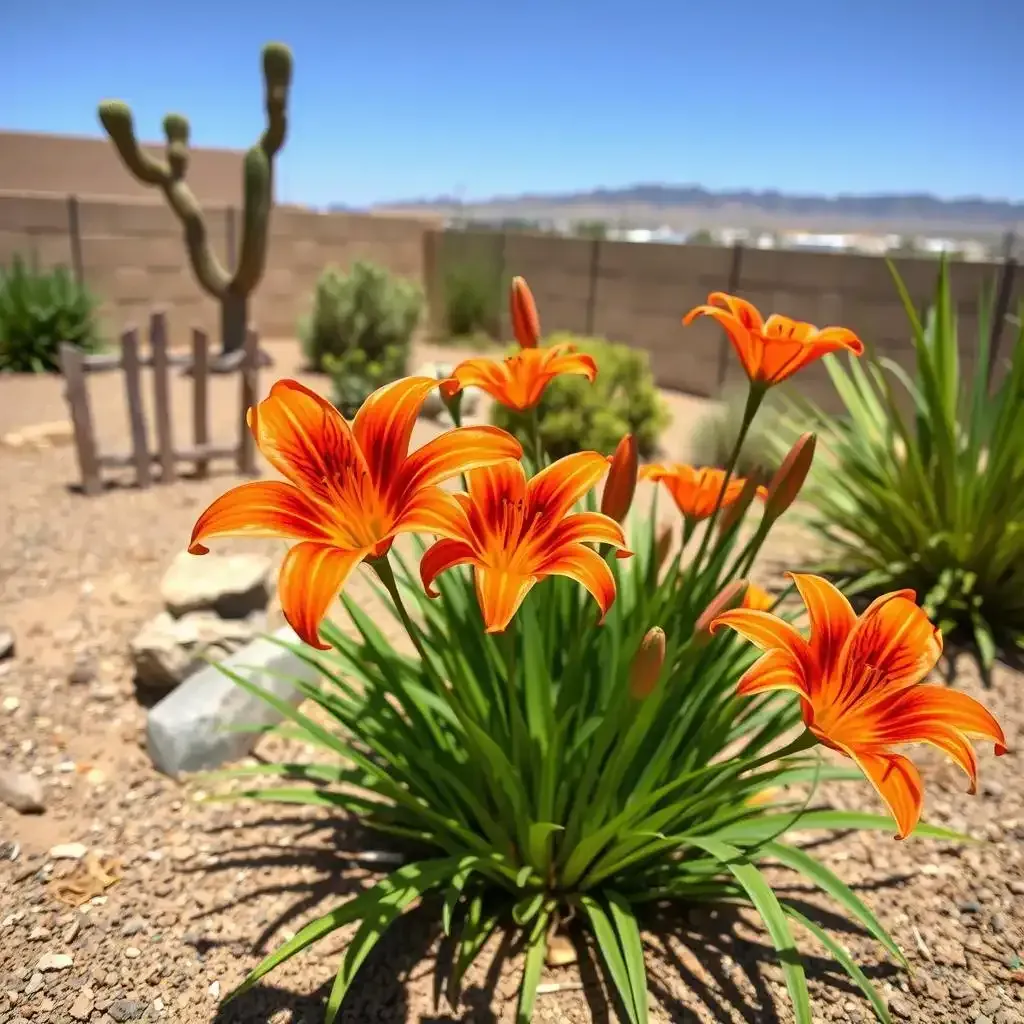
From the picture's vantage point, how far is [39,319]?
29.3 ft

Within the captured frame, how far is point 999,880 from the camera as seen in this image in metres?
2.37

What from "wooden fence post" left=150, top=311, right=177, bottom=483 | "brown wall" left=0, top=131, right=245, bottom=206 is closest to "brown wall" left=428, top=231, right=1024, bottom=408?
"wooden fence post" left=150, top=311, right=177, bottom=483

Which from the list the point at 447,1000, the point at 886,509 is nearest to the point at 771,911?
the point at 447,1000

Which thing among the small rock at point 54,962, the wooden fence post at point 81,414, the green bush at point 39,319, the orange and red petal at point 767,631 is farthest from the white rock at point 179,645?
the green bush at point 39,319

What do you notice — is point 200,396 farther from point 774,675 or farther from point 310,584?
point 774,675

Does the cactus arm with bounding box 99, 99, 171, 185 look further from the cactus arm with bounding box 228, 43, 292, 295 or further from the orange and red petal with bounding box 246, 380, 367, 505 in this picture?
the orange and red petal with bounding box 246, 380, 367, 505

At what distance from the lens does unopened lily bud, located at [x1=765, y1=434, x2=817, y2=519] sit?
68.0 inches

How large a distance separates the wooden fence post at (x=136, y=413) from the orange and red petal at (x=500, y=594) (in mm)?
4790

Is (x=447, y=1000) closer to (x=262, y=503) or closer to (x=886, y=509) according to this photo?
(x=262, y=503)

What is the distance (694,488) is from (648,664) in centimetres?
70

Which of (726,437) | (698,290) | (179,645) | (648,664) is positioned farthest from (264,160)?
(648,664)

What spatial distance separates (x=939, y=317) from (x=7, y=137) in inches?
1100

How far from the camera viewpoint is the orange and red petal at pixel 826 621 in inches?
57.2

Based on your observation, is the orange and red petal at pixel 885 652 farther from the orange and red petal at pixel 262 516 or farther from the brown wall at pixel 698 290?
the brown wall at pixel 698 290
